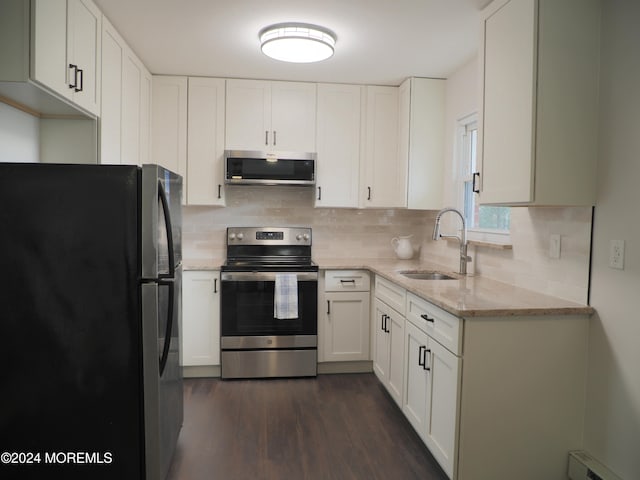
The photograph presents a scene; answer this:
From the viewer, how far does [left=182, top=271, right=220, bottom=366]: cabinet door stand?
3531 mm

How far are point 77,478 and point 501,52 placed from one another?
9.21 ft

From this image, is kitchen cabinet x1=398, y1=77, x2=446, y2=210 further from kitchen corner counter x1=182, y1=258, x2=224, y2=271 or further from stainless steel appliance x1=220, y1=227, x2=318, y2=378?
kitchen corner counter x1=182, y1=258, x2=224, y2=271

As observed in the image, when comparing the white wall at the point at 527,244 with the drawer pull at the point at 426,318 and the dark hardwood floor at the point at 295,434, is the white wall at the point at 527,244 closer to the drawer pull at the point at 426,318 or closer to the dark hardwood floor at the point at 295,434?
the drawer pull at the point at 426,318

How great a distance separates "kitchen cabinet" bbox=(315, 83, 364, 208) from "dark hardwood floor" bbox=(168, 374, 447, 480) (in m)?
1.61

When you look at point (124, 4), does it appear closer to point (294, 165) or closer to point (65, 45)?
point (65, 45)

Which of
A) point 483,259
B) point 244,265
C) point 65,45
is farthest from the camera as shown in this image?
point 244,265

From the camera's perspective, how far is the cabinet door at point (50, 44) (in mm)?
1794

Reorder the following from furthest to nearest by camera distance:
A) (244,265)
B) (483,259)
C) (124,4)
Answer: (244,265) < (483,259) < (124,4)

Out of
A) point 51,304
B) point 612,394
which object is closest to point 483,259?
point 612,394

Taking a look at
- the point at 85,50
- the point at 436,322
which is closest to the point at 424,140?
the point at 436,322

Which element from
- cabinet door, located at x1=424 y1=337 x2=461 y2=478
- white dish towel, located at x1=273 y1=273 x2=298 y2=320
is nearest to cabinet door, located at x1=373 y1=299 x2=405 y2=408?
cabinet door, located at x1=424 y1=337 x2=461 y2=478

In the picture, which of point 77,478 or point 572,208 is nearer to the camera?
point 77,478

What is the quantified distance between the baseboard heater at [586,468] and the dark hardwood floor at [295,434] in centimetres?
60

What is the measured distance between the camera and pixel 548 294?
90.3 inches
